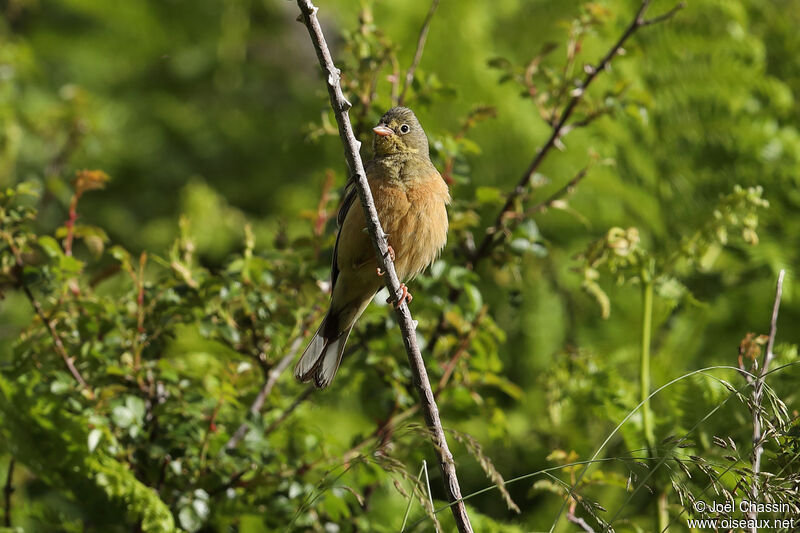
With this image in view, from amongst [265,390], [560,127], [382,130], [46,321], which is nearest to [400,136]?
[382,130]

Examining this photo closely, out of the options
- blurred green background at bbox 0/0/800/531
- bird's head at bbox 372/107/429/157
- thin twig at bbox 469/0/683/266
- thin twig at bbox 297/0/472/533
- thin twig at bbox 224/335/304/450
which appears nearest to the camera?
thin twig at bbox 297/0/472/533

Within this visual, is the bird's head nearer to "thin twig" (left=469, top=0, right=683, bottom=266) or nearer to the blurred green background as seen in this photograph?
the blurred green background

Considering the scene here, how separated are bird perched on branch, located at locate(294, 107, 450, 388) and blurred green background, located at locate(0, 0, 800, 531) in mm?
108

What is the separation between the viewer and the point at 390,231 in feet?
11.4

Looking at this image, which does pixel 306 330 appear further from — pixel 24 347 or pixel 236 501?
pixel 24 347

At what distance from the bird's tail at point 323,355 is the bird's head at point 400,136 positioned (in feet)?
2.52

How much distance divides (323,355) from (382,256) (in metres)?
0.82

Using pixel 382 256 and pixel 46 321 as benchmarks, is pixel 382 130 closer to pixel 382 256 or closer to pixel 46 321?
pixel 382 256

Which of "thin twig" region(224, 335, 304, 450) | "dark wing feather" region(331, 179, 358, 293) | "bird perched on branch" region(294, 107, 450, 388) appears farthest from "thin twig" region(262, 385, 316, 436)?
"dark wing feather" region(331, 179, 358, 293)

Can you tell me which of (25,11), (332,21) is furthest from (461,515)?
(25,11)

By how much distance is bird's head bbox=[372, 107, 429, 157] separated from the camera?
3463mm

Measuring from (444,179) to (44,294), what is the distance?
1.54 meters

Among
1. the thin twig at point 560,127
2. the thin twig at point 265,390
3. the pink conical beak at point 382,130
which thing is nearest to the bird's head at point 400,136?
the pink conical beak at point 382,130

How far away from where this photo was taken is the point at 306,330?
3.33 meters
